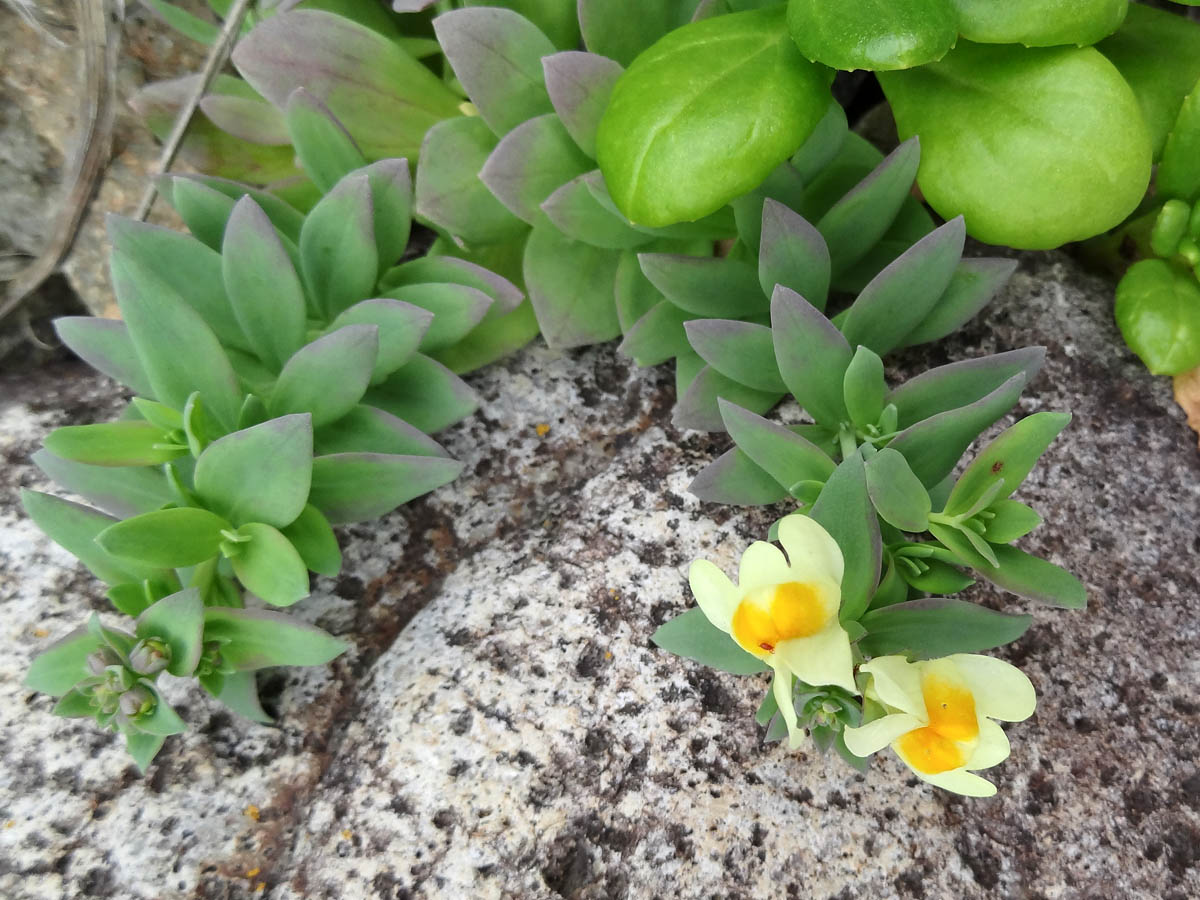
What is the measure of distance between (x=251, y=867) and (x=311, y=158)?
29.7 inches

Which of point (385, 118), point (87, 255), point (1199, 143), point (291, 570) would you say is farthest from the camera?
point (87, 255)

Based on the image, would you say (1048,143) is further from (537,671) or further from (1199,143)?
(537,671)

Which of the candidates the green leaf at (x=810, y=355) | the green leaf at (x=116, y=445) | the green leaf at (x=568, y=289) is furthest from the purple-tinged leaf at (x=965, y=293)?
the green leaf at (x=116, y=445)

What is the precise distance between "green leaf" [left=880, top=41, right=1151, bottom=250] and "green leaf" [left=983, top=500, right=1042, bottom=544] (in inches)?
12.9

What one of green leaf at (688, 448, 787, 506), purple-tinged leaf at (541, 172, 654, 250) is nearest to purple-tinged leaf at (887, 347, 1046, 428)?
green leaf at (688, 448, 787, 506)

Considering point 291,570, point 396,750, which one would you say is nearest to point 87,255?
point 291,570

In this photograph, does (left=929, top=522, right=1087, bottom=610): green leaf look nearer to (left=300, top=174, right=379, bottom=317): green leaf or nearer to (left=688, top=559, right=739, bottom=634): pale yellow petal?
(left=688, top=559, right=739, bottom=634): pale yellow petal

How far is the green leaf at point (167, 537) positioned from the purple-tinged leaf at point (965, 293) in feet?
2.48

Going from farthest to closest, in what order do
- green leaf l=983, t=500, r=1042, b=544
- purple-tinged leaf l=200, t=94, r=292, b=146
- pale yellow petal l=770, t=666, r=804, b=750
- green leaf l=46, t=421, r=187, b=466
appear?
1. purple-tinged leaf l=200, t=94, r=292, b=146
2. green leaf l=46, t=421, r=187, b=466
3. green leaf l=983, t=500, r=1042, b=544
4. pale yellow petal l=770, t=666, r=804, b=750

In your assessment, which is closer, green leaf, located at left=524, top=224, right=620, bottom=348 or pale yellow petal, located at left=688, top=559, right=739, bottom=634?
pale yellow petal, located at left=688, top=559, right=739, bottom=634

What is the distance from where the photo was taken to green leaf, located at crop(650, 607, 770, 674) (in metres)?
0.81

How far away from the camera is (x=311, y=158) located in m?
1.04

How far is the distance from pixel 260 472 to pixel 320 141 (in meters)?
0.40

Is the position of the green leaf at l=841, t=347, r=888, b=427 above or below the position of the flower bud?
above
